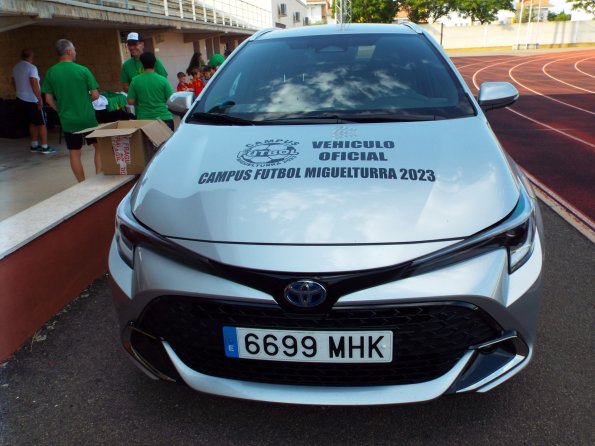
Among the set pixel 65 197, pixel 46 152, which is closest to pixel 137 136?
pixel 65 197

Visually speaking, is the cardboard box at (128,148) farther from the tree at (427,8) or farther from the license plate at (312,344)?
the tree at (427,8)

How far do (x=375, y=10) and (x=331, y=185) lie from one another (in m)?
62.4

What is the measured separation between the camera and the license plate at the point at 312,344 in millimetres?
1750

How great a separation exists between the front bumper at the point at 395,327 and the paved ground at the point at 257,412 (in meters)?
0.28

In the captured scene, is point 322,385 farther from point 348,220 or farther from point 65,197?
point 65,197

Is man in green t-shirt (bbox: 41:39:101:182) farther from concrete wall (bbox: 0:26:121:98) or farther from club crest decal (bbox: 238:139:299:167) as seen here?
concrete wall (bbox: 0:26:121:98)

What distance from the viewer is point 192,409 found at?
2234 millimetres

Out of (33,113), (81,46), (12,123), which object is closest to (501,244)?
(33,113)

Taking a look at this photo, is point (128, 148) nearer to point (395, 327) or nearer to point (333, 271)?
point (333, 271)

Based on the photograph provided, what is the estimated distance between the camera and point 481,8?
196 feet

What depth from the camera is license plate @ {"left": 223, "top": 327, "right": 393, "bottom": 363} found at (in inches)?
68.9

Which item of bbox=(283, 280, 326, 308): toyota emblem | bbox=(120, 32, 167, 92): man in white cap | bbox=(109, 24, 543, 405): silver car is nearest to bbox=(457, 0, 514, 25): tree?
bbox=(120, 32, 167, 92): man in white cap

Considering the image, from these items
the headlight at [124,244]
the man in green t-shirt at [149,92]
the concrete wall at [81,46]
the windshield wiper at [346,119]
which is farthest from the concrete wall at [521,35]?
the headlight at [124,244]

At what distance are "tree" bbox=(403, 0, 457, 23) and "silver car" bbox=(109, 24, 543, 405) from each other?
61.9 metres
